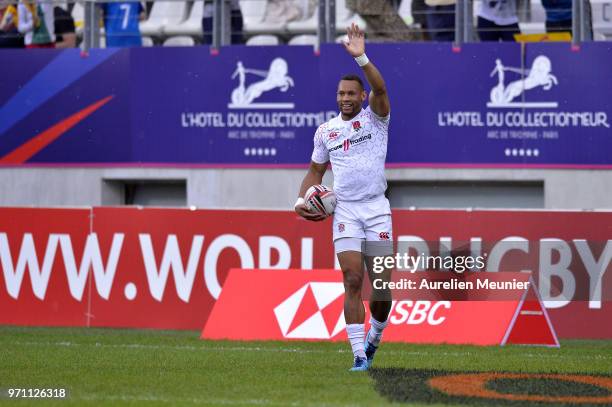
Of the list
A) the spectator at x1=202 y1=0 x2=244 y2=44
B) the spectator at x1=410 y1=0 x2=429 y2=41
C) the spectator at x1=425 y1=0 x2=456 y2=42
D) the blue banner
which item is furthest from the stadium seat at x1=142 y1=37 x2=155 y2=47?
the spectator at x1=425 y1=0 x2=456 y2=42

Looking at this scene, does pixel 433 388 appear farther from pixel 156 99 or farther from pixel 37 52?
pixel 37 52

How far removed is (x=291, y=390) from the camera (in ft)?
29.2

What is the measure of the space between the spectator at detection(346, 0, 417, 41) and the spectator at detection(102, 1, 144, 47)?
338 cm

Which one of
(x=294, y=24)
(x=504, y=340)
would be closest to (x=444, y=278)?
(x=504, y=340)

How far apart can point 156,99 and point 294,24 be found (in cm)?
241

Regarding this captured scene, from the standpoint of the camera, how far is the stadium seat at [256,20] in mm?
19388

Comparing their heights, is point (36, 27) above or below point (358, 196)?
above

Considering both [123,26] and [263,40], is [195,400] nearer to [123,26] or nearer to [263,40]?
[263,40]

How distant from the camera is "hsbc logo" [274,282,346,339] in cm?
1359

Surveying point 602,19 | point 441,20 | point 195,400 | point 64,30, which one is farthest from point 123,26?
point 195,400

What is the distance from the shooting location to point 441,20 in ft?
60.2

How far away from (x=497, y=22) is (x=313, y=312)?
635 centimetres

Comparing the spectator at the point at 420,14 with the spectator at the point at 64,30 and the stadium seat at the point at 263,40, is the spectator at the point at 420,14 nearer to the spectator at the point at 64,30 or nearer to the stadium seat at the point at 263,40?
the stadium seat at the point at 263,40

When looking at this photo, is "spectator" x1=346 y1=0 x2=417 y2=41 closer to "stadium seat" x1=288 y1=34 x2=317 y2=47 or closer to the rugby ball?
"stadium seat" x1=288 y1=34 x2=317 y2=47
